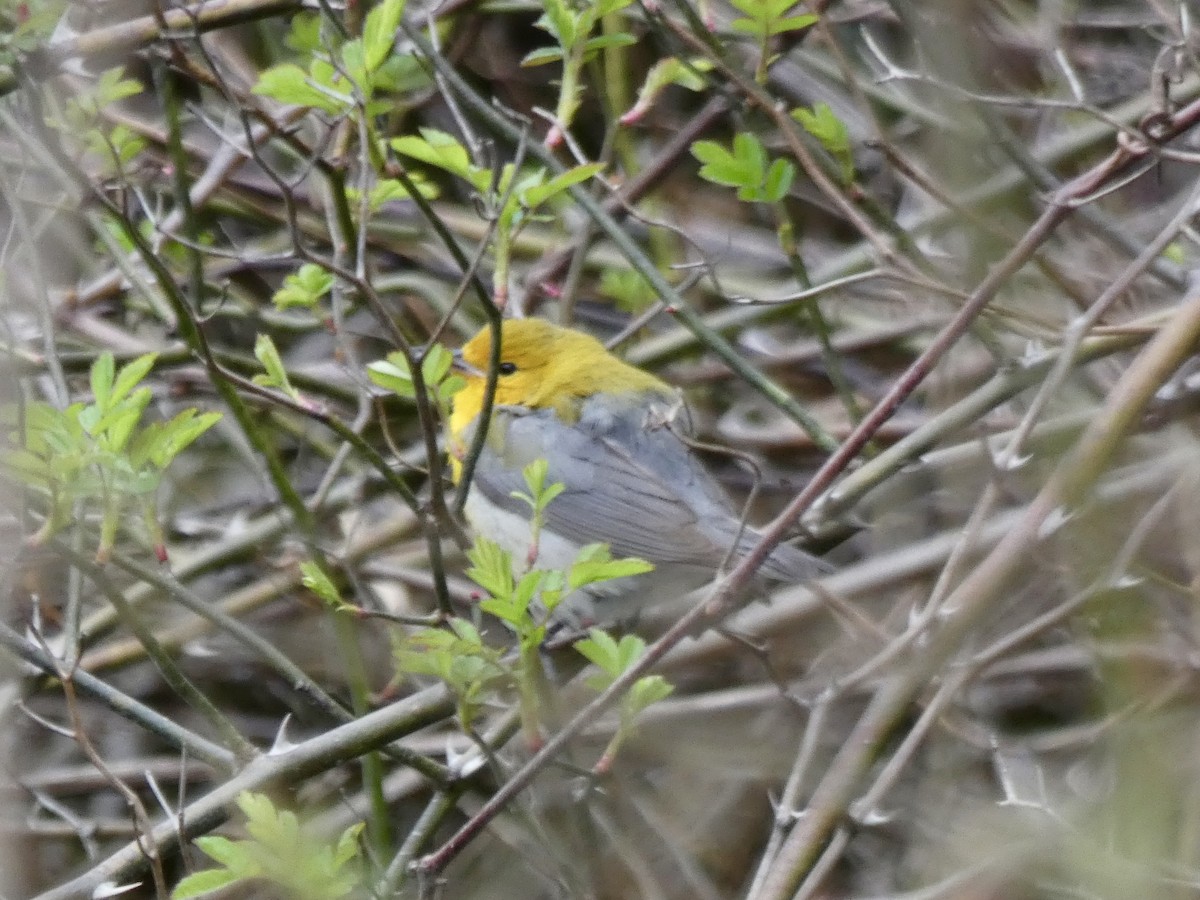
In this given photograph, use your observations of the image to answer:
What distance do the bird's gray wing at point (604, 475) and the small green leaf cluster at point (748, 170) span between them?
1203 mm

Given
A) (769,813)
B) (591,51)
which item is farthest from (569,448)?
(591,51)

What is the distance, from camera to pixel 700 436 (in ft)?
12.5

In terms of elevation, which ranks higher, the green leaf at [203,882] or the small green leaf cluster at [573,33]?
the small green leaf cluster at [573,33]

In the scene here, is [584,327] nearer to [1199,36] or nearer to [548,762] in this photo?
[1199,36]

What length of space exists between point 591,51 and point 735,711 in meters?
1.37

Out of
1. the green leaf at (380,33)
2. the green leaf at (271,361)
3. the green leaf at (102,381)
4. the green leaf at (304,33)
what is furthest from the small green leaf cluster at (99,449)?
the green leaf at (304,33)

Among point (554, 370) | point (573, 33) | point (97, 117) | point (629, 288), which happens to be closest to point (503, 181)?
point (573, 33)

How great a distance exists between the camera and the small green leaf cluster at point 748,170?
7.82ft

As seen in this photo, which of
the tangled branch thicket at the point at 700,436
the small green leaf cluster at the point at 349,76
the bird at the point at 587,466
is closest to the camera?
the tangled branch thicket at the point at 700,436

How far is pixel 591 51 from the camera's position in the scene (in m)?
2.54

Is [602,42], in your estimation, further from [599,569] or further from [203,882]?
[203,882]

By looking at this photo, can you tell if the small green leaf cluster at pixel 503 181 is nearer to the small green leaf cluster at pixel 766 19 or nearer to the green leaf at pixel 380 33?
the green leaf at pixel 380 33

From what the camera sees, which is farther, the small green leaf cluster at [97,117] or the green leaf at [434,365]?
the small green leaf cluster at [97,117]

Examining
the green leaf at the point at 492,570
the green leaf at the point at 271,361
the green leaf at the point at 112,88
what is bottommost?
the green leaf at the point at 492,570
